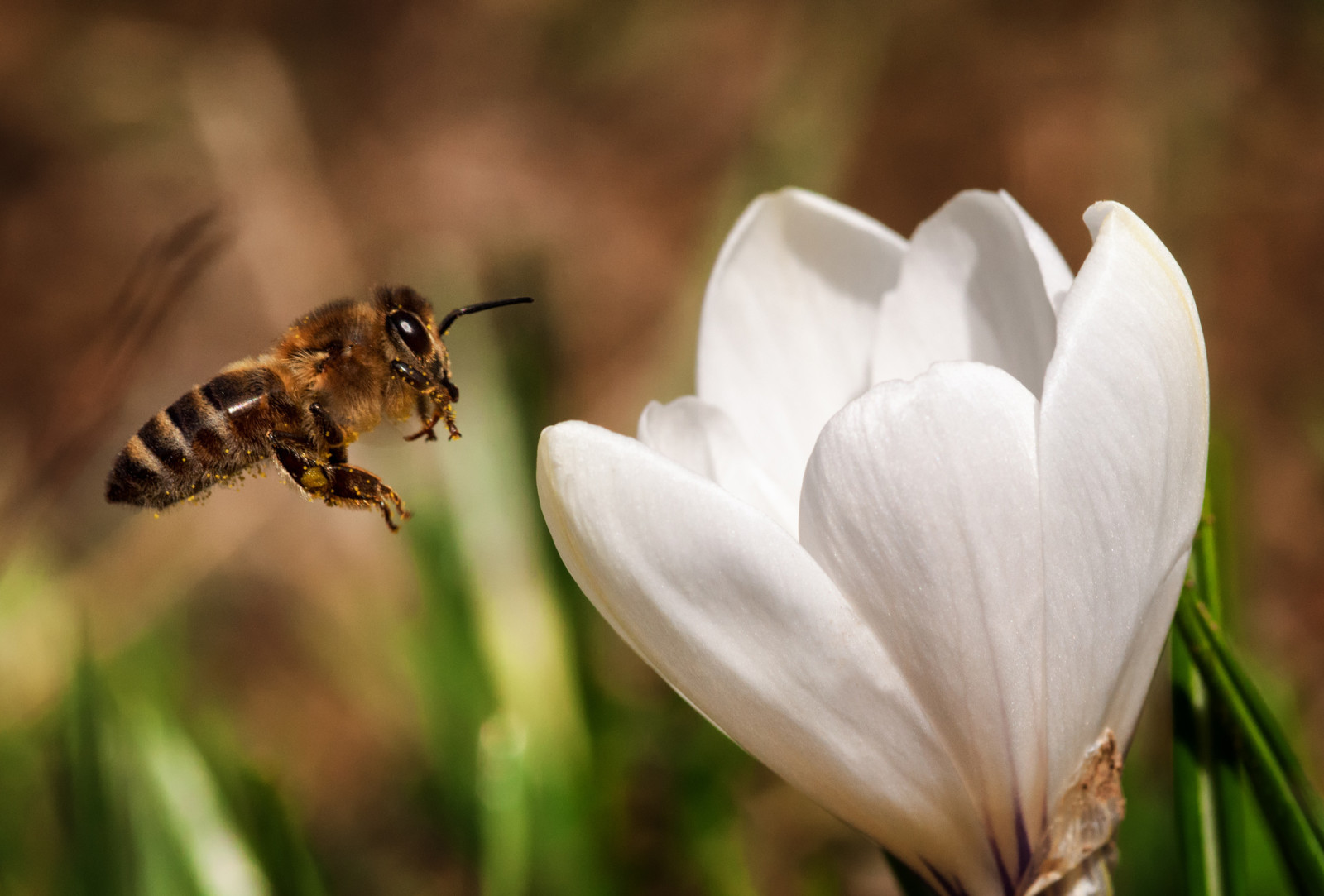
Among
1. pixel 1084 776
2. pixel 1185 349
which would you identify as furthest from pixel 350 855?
pixel 1185 349

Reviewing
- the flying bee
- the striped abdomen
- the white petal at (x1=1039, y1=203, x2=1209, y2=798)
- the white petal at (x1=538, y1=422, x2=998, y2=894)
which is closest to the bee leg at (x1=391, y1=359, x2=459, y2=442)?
the flying bee

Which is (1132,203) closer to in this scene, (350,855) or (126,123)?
(350,855)

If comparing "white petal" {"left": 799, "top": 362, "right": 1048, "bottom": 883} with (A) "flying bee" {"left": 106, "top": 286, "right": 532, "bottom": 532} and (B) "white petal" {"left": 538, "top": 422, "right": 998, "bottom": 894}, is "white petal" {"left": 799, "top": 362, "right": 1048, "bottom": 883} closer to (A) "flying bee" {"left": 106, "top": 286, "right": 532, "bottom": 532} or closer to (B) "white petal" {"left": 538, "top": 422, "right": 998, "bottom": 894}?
(B) "white petal" {"left": 538, "top": 422, "right": 998, "bottom": 894}

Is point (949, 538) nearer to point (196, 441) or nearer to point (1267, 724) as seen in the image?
point (1267, 724)

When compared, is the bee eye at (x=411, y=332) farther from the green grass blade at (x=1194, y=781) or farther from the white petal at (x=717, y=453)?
the green grass blade at (x=1194, y=781)

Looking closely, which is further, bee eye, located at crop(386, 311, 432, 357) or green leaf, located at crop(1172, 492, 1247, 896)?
bee eye, located at crop(386, 311, 432, 357)

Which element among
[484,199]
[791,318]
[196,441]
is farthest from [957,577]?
[484,199]
